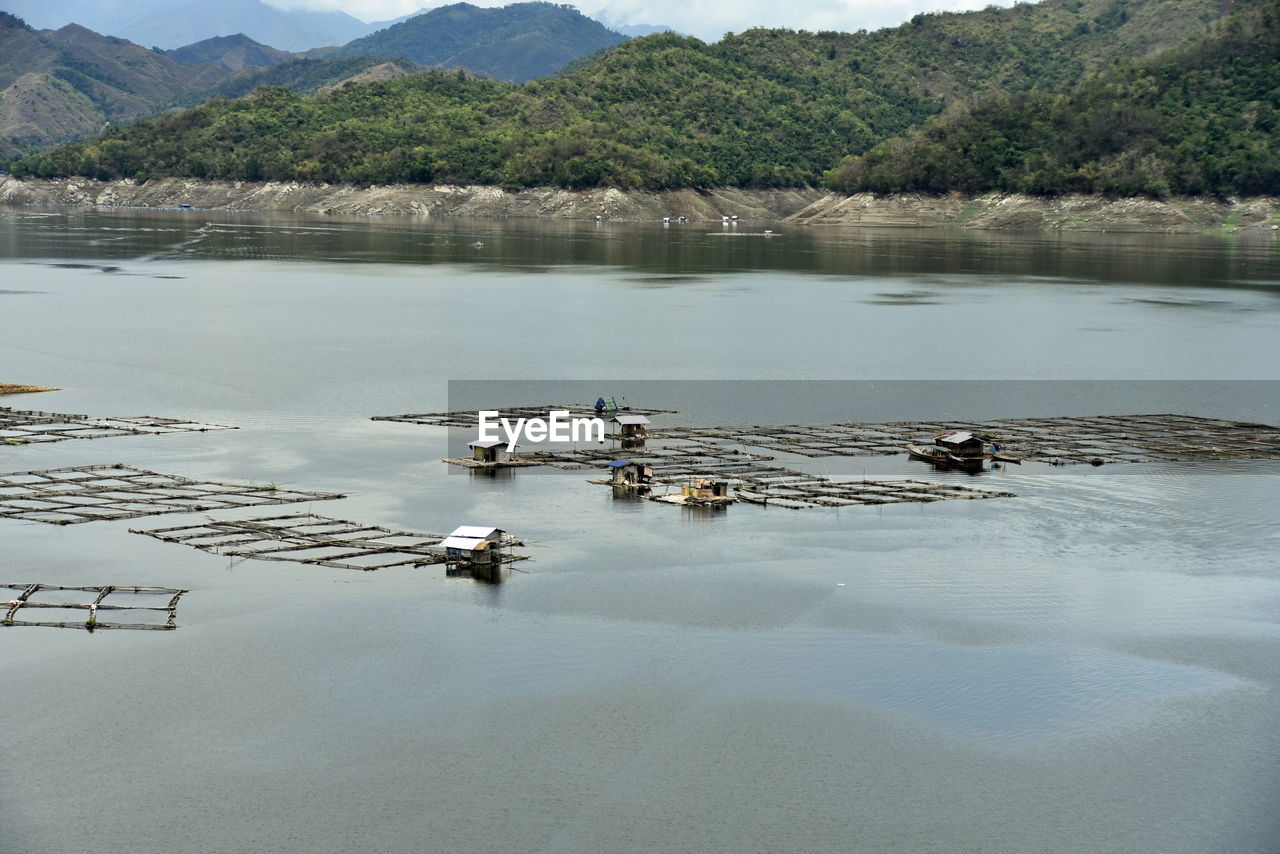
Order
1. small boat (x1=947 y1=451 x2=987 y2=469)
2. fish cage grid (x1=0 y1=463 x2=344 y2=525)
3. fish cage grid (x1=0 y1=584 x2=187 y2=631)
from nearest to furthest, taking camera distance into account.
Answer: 1. fish cage grid (x1=0 y1=584 x2=187 y2=631)
2. fish cage grid (x1=0 y1=463 x2=344 y2=525)
3. small boat (x1=947 y1=451 x2=987 y2=469)

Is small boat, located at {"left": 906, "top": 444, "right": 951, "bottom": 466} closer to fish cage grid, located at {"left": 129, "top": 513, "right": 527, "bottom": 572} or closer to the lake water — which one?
the lake water

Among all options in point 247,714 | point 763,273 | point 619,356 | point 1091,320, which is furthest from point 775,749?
point 763,273

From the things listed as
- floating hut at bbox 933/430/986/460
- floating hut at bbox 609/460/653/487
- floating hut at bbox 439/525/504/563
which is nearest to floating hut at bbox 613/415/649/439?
floating hut at bbox 609/460/653/487

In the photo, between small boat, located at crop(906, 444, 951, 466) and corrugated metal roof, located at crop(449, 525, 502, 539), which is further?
small boat, located at crop(906, 444, 951, 466)

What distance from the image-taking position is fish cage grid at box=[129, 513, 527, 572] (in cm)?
4931

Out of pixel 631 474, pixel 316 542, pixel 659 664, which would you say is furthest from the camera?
pixel 631 474

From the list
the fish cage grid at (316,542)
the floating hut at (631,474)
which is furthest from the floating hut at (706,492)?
the fish cage grid at (316,542)

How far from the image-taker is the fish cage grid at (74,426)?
6775 centimetres

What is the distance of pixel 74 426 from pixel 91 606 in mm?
30263

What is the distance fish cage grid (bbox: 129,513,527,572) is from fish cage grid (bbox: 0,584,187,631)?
4.57 m

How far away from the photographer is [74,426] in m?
70.6

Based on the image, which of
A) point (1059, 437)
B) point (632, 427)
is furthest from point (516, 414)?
point (1059, 437)

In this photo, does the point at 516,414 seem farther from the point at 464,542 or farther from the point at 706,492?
the point at 464,542

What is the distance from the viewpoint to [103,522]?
53156mm
